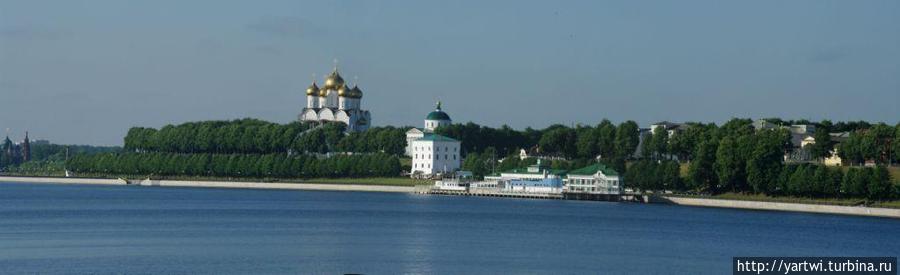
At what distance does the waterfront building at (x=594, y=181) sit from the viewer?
342 ft

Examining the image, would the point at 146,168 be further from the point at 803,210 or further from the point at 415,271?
the point at 415,271

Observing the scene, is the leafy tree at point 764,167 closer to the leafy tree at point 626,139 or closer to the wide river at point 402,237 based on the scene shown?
the wide river at point 402,237

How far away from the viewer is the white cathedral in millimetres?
154375

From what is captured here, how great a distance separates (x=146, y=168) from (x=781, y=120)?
168 feet

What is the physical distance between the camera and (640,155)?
12425cm

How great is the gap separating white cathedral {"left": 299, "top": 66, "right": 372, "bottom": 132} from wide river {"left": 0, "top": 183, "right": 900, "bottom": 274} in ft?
199

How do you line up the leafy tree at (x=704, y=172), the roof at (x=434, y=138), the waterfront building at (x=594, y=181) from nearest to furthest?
the leafy tree at (x=704, y=172), the waterfront building at (x=594, y=181), the roof at (x=434, y=138)

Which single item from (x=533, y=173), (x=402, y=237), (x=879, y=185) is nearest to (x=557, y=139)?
(x=533, y=173)

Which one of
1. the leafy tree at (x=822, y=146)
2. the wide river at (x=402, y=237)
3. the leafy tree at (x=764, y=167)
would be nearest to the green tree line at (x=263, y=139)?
the leafy tree at (x=822, y=146)

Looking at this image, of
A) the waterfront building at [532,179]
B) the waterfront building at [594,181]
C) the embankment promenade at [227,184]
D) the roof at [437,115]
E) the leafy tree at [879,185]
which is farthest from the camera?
the roof at [437,115]

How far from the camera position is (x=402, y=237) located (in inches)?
2357

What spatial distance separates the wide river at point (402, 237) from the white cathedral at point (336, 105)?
2384 inches

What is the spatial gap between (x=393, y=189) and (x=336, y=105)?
41673 mm

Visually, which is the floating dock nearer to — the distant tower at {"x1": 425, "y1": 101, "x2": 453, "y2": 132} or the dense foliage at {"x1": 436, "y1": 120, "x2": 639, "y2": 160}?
the dense foliage at {"x1": 436, "y1": 120, "x2": 639, "y2": 160}
